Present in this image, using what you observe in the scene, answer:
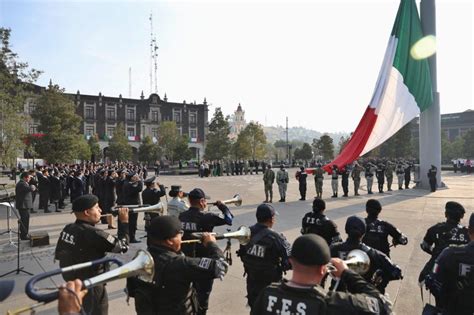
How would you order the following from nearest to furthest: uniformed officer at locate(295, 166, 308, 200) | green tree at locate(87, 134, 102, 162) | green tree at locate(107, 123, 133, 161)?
uniformed officer at locate(295, 166, 308, 200)
green tree at locate(87, 134, 102, 162)
green tree at locate(107, 123, 133, 161)

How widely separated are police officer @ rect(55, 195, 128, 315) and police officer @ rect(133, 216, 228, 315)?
86cm

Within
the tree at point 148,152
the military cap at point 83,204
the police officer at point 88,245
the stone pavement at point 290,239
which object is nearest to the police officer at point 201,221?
the stone pavement at point 290,239

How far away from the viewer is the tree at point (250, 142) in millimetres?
58750

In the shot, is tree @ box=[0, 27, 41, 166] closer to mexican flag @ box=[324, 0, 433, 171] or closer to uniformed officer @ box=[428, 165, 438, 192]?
mexican flag @ box=[324, 0, 433, 171]

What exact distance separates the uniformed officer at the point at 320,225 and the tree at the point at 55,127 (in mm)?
27923

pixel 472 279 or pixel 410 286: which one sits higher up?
pixel 472 279

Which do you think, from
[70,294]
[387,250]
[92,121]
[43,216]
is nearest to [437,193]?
[387,250]

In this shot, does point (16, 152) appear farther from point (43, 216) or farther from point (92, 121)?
point (92, 121)

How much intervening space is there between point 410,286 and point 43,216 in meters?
13.3

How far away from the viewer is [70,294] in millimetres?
2053

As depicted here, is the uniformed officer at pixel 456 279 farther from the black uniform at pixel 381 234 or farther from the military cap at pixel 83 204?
the military cap at pixel 83 204

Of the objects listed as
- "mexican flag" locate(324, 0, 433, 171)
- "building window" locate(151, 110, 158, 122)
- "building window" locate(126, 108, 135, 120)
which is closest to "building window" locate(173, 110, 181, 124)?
"building window" locate(151, 110, 158, 122)

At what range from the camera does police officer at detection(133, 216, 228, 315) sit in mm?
3096

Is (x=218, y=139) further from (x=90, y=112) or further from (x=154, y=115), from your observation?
(x=90, y=112)
